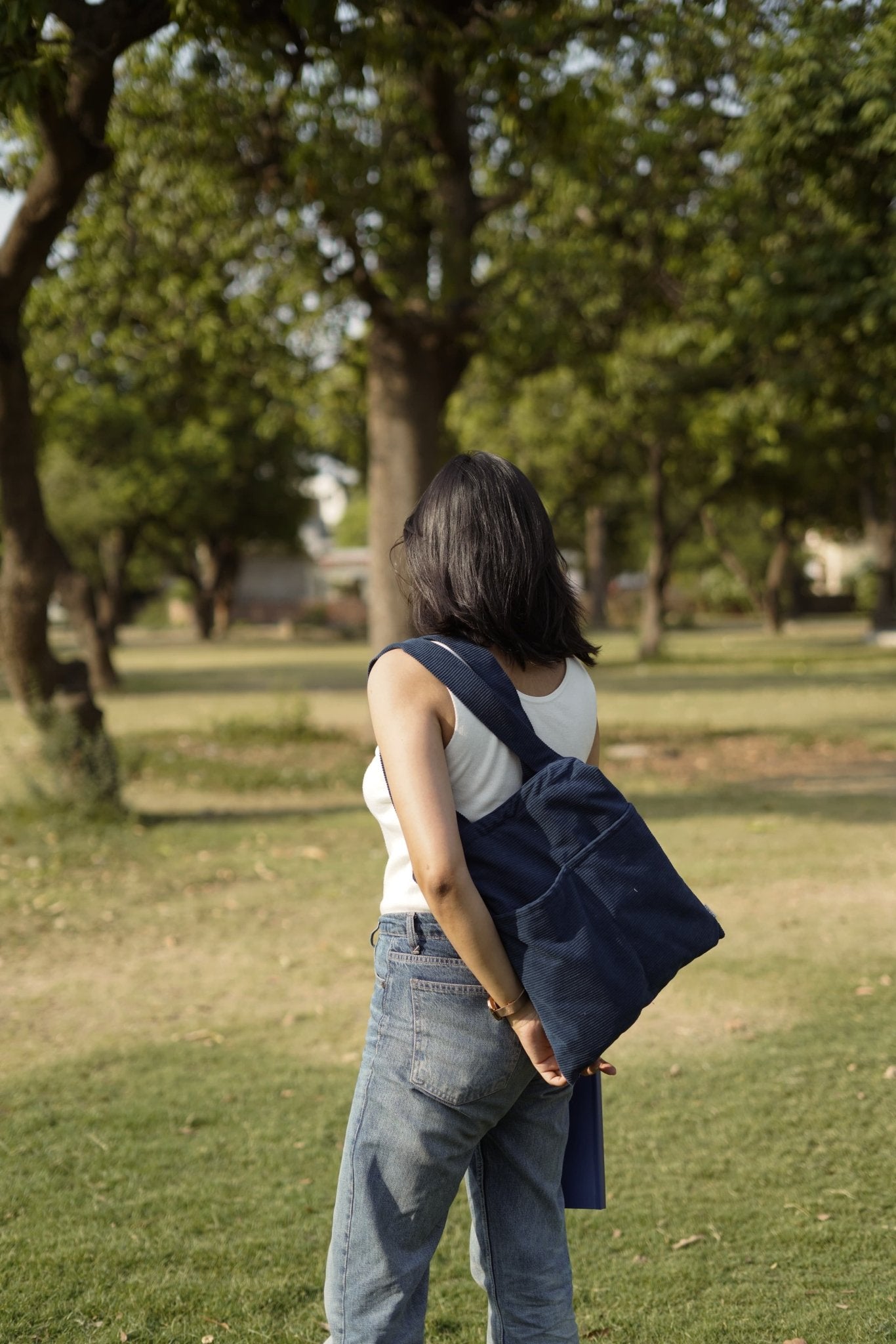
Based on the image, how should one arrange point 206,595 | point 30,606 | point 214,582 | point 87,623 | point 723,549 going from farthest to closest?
point 214,582, point 206,595, point 723,549, point 87,623, point 30,606

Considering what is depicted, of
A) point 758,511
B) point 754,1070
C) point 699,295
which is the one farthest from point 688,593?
point 754,1070

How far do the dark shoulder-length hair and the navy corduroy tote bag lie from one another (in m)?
0.08

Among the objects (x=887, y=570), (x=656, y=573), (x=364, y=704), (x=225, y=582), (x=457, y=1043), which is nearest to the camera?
(x=457, y=1043)

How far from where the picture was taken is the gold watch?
6.62 feet

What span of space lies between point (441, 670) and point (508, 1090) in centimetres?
72

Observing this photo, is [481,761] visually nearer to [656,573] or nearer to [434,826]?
[434,826]

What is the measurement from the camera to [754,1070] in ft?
15.5

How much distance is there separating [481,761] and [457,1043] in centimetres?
47

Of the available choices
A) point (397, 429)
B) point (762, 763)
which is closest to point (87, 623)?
point (397, 429)

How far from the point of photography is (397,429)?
13234 millimetres

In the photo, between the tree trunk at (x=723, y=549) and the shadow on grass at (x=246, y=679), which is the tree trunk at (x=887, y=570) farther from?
the shadow on grass at (x=246, y=679)

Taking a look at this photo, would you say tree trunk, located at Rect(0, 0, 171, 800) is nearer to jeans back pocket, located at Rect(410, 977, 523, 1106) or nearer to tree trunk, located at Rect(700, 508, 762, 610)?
jeans back pocket, located at Rect(410, 977, 523, 1106)

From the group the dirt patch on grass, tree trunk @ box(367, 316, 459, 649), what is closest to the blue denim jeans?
the dirt patch on grass

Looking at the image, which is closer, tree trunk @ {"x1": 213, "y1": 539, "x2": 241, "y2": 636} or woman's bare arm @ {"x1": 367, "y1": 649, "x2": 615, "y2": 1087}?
woman's bare arm @ {"x1": 367, "y1": 649, "x2": 615, "y2": 1087}
